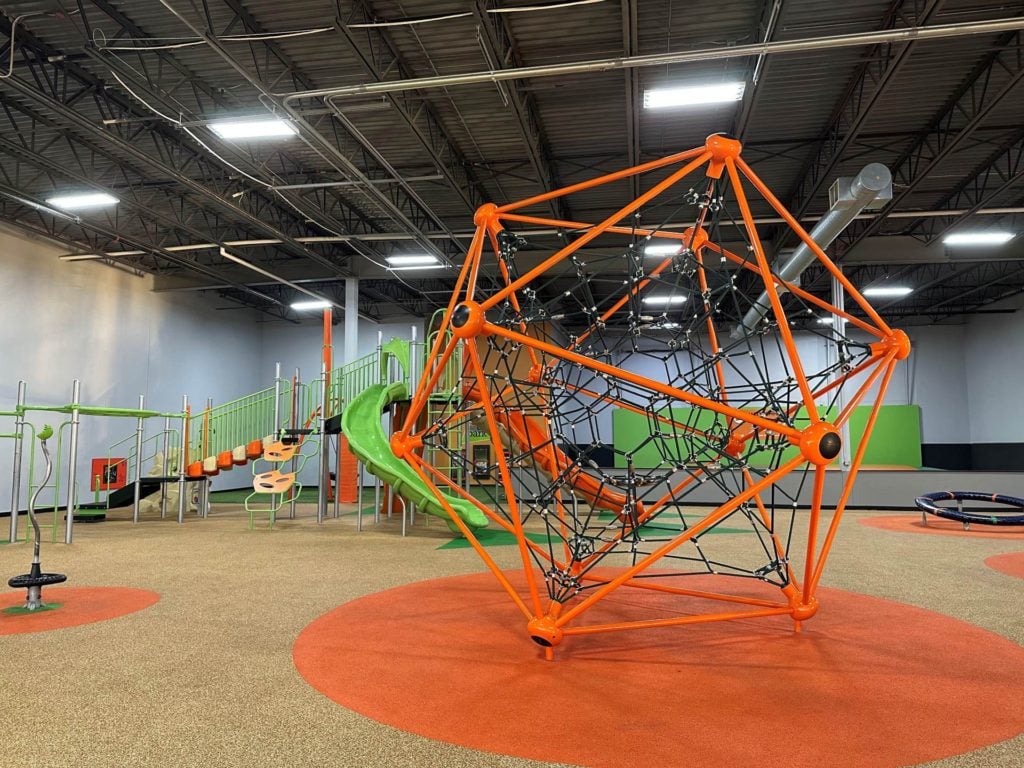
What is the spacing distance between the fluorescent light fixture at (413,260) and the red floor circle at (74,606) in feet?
32.1

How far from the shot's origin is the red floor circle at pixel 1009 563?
21.4ft

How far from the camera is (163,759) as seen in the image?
253 centimetres

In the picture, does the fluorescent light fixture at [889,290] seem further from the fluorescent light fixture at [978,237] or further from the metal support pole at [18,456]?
the metal support pole at [18,456]

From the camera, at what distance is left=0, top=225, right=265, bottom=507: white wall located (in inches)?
517

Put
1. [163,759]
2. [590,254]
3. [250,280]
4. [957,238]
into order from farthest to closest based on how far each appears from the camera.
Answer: [250,280] < [590,254] < [957,238] < [163,759]

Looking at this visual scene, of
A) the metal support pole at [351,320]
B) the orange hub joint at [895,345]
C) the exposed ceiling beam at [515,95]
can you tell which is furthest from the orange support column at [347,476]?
the orange hub joint at [895,345]

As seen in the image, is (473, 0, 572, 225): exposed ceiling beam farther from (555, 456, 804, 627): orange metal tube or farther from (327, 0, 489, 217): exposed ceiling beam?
(555, 456, 804, 627): orange metal tube

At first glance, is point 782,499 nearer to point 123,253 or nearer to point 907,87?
point 907,87

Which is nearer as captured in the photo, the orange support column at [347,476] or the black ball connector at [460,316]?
the black ball connector at [460,316]

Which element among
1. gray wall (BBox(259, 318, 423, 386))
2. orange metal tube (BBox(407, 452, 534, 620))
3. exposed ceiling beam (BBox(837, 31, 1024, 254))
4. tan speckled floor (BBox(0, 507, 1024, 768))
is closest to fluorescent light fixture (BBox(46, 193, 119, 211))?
tan speckled floor (BBox(0, 507, 1024, 768))

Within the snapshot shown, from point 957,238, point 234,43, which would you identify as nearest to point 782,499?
point 957,238

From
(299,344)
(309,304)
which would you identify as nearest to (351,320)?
(309,304)

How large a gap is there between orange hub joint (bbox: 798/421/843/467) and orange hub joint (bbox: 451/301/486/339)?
6.13 ft

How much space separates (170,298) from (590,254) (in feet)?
36.7
